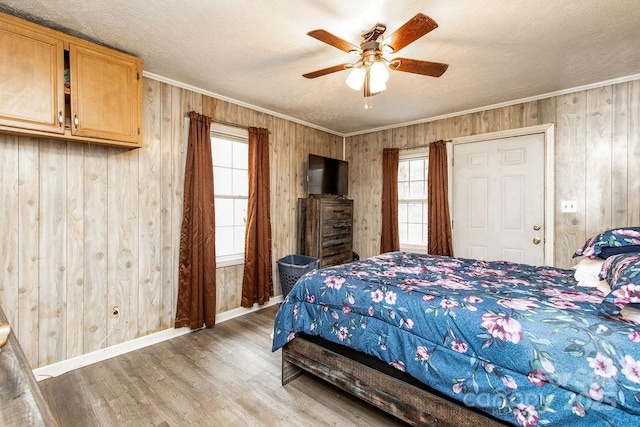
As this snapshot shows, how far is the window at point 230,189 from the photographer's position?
338 centimetres

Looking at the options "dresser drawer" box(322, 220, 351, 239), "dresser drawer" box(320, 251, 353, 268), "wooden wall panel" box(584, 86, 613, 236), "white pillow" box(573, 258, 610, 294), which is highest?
"wooden wall panel" box(584, 86, 613, 236)

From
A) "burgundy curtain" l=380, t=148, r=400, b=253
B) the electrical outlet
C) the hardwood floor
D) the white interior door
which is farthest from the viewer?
"burgundy curtain" l=380, t=148, r=400, b=253

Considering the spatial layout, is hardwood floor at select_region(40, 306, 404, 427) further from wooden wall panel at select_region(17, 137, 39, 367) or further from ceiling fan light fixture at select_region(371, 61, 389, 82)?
ceiling fan light fixture at select_region(371, 61, 389, 82)

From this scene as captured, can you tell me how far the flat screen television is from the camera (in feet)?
13.5

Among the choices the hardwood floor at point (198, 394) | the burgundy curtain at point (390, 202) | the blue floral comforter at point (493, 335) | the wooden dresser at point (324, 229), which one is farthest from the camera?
the burgundy curtain at point (390, 202)

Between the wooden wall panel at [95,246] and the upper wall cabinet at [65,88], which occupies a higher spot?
the upper wall cabinet at [65,88]

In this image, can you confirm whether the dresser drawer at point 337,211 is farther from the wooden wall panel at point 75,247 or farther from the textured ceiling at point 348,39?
the wooden wall panel at point 75,247

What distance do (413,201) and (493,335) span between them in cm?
315

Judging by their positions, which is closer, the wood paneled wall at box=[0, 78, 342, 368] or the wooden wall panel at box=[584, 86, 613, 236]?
the wood paneled wall at box=[0, 78, 342, 368]

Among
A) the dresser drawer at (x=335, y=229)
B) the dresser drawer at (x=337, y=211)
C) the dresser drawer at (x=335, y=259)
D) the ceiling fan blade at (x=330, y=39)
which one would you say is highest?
the ceiling fan blade at (x=330, y=39)

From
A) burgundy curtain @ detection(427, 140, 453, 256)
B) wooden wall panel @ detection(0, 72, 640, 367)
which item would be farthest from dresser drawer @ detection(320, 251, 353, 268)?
burgundy curtain @ detection(427, 140, 453, 256)

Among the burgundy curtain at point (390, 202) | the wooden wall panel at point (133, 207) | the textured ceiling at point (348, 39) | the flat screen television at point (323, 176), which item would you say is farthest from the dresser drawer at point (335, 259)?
the textured ceiling at point (348, 39)

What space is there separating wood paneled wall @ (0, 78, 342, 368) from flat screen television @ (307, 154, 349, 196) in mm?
1372

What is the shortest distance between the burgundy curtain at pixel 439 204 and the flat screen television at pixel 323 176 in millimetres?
1293
